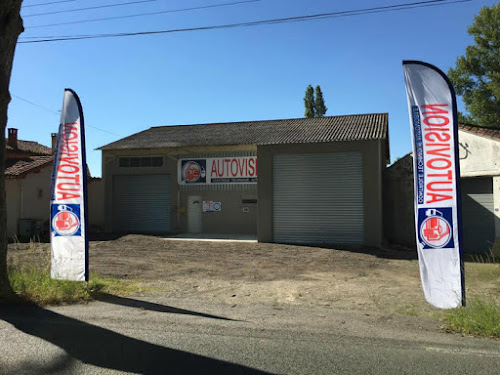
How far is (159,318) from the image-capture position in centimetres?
578

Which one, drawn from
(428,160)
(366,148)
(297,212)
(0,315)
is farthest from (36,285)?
(366,148)

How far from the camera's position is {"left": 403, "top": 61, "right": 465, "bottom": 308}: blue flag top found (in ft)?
19.4

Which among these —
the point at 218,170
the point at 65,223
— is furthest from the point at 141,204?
the point at 65,223

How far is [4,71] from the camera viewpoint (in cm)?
677

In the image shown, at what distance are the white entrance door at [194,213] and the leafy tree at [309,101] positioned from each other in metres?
28.5

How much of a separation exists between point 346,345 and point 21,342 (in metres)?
3.73

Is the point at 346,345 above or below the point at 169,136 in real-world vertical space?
below

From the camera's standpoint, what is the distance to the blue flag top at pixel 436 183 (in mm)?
5906

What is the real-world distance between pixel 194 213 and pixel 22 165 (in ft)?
31.2

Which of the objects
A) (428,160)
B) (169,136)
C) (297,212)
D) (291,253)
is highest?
(169,136)

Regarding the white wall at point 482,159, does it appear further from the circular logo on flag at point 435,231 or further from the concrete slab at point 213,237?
the circular logo on flag at point 435,231

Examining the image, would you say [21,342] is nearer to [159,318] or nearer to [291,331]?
[159,318]

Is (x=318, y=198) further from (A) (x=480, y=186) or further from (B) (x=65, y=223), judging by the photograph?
(B) (x=65, y=223)

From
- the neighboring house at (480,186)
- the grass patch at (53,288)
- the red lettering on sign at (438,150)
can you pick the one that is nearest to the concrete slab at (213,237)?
the neighboring house at (480,186)
